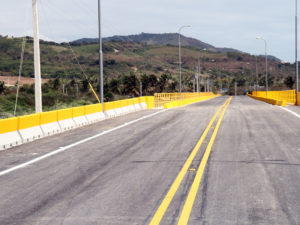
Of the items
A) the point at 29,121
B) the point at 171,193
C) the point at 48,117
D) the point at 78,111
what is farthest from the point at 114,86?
the point at 171,193

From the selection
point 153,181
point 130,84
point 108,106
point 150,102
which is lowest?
point 153,181

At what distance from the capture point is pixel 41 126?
15375 mm

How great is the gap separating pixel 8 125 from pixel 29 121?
1.55 metres

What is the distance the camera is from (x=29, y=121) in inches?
568

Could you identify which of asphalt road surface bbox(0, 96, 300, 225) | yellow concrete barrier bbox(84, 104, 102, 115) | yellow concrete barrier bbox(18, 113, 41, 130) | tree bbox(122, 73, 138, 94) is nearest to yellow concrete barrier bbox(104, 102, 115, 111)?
yellow concrete barrier bbox(84, 104, 102, 115)

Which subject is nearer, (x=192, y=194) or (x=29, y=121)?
(x=192, y=194)

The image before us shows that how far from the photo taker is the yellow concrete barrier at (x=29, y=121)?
13.8 metres

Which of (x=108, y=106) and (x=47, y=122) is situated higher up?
(x=108, y=106)

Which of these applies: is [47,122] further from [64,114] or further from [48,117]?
[64,114]

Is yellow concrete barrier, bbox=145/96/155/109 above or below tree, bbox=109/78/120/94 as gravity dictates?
below

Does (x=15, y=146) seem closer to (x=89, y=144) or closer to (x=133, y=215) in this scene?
(x=89, y=144)

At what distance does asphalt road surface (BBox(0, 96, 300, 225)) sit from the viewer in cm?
575

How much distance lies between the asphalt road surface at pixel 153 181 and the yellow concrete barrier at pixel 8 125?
0.75m

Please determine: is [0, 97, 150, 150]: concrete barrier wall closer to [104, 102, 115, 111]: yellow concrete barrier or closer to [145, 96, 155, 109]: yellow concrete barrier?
[104, 102, 115, 111]: yellow concrete barrier
